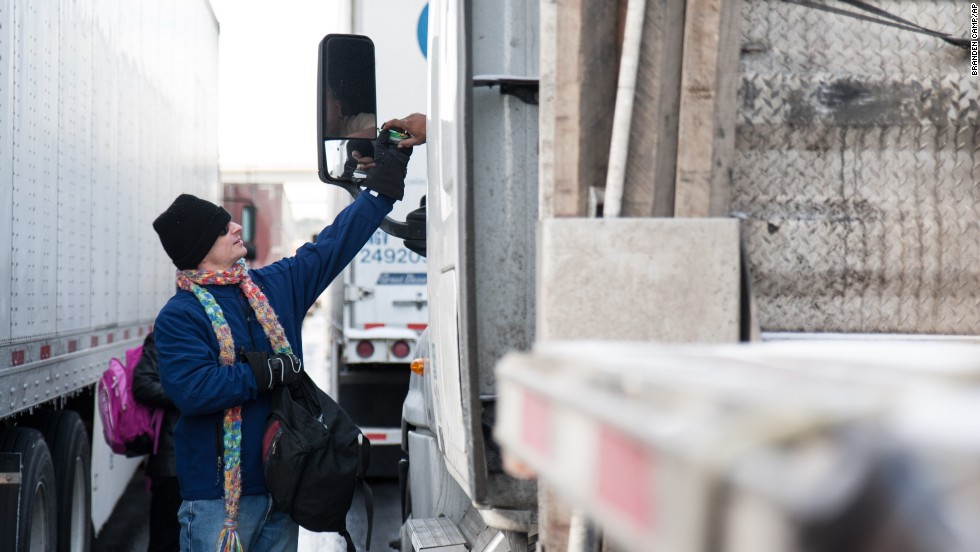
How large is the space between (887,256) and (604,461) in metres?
1.55

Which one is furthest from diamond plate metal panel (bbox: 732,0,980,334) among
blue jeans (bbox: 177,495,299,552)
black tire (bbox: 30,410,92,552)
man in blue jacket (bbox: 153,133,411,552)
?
black tire (bbox: 30,410,92,552)

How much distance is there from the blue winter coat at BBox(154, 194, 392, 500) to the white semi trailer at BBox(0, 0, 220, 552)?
799 mm

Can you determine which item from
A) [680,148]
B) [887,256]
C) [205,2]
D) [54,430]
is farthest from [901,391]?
[205,2]

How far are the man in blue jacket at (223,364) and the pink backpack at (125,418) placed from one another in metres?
2.17

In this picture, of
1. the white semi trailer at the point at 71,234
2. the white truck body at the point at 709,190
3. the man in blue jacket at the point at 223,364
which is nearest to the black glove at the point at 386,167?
the man in blue jacket at the point at 223,364

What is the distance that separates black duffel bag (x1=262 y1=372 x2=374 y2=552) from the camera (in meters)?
3.73

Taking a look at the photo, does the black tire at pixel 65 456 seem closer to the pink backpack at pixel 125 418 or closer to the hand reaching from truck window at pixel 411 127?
the pink backpack at pixel 125 418

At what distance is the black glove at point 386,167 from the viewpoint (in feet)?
13.0

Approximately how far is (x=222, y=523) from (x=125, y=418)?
2.40m

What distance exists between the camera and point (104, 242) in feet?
21.1

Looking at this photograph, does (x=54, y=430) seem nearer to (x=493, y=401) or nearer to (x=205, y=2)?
(x=493, y=401)

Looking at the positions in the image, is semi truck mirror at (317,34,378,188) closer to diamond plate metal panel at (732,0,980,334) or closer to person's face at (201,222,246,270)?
person's face at (201,222,246,270)

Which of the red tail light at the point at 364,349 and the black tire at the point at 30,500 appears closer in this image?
the black tire at the point at 30,500

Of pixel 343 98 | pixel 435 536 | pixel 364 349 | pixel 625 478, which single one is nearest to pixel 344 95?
pixel 343 98
